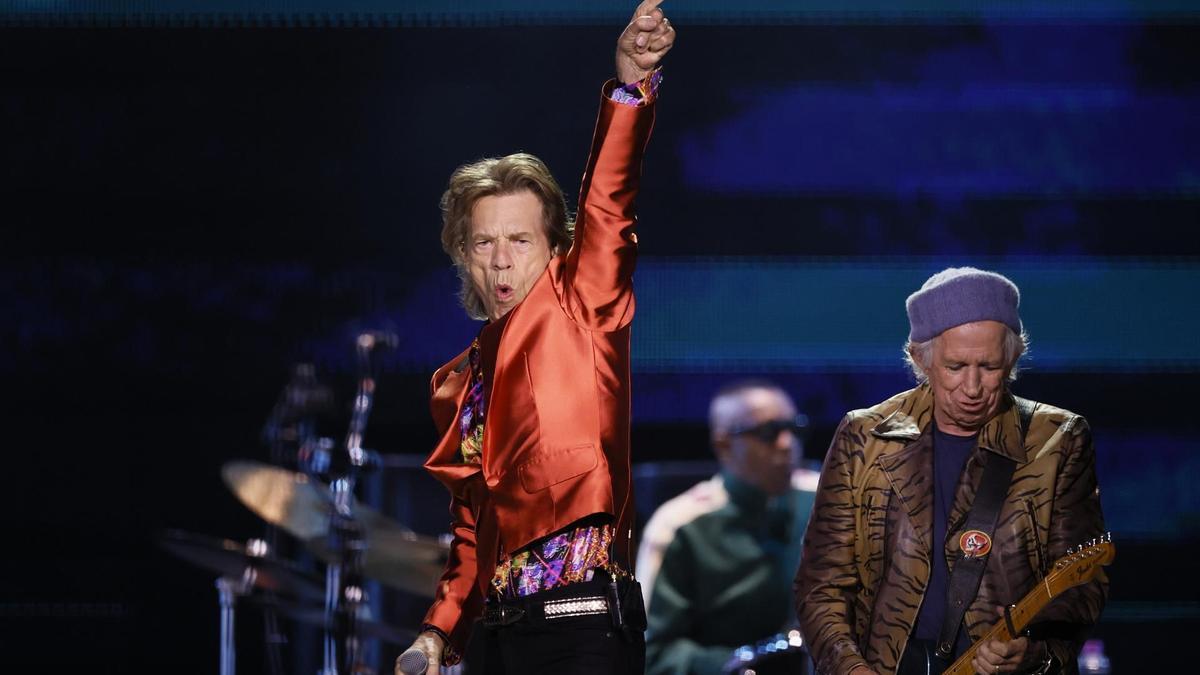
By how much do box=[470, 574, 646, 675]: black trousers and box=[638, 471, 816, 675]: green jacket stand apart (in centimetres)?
254

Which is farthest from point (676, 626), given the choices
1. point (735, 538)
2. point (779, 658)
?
point (779, 658)

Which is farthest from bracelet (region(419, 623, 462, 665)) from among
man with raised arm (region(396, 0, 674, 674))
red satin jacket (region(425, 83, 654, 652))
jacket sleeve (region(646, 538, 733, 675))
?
jacket sleeve (region(646, 538, 733, 675))

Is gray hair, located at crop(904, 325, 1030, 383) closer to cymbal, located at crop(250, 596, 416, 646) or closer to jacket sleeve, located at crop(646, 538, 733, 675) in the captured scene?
jacket sleeve, located at crop(646, 538, 733, 675)

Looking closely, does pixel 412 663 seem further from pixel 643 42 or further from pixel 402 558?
pixel 402 558

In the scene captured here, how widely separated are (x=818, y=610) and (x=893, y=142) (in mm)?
2703

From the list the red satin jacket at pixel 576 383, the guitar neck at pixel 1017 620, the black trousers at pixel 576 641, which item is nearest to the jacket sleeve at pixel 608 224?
the red satin jacket at pixel 576 383

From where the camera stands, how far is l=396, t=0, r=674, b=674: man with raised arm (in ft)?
7.52

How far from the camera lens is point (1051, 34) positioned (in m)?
5.15

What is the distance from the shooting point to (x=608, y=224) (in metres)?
2.38

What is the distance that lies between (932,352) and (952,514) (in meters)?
0.30

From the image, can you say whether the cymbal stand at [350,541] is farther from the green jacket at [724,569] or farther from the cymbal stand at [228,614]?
the green jacket at [724,569]

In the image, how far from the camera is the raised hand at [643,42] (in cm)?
228

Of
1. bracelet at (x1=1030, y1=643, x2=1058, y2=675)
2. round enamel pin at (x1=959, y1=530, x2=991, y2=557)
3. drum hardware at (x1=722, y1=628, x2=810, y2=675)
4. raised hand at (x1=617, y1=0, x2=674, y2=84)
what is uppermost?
raised hand at (x1=617, y1=0, x2=674, y2=84)

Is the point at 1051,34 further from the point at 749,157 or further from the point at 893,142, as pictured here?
the point at 749,157
